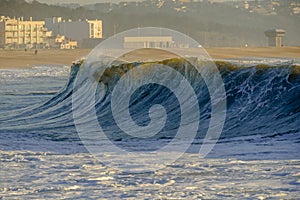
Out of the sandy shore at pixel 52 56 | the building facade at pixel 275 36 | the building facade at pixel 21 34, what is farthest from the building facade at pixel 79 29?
the sandy shore at pixel 52 56

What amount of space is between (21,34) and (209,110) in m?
123

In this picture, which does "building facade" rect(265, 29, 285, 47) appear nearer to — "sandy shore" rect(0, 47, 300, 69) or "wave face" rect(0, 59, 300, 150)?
"sandy shore" rect(0, 47, 300, 69)

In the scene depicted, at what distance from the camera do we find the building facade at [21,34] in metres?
137

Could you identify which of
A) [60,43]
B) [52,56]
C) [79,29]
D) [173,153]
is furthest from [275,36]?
[173,153]

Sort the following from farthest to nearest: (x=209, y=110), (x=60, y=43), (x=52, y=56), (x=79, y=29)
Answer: (x=79, y=29) < (x=60, y=43) < (x=52, y=56) < (x=209, y=110)

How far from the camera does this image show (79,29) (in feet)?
502

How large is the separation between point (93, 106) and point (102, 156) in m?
9.83

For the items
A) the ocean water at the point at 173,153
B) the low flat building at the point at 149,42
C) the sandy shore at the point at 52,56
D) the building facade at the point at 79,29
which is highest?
the ocean water at the point at 173,153

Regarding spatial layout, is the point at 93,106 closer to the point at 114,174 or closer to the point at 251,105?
the point at 251,105

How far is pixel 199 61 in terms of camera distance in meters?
25.2

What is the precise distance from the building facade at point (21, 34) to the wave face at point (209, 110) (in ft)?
372

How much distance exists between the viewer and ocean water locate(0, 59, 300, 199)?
11.3m

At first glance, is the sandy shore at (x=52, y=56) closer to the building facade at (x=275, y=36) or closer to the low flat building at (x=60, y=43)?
the low flat building at (x=60, y=43)

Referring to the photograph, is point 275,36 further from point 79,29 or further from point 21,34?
point 21,34
